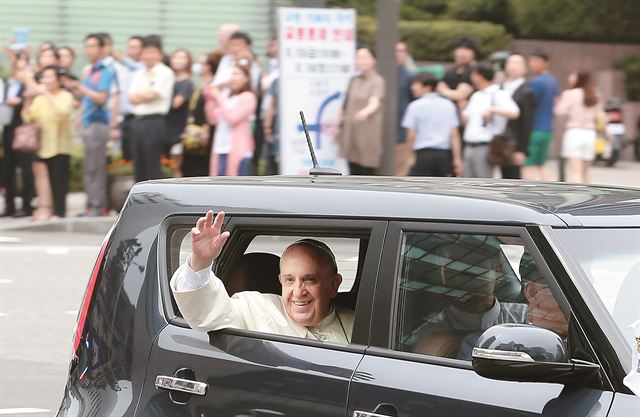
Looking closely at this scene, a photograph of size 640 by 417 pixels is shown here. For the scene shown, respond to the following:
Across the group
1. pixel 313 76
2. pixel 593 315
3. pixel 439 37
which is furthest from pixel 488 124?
pixel 439 37

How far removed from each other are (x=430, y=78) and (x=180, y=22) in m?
5.28

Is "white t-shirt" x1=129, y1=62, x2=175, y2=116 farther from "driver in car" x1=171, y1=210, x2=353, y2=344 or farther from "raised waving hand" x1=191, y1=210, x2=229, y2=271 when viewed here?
"raised waving hand" x1=191, y1=210, x2=229, y2=271

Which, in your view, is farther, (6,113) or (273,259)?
(6,113)

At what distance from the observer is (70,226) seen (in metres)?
16.0

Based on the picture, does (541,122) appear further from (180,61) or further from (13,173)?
(13,173)

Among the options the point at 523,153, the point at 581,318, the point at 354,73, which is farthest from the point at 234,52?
the point at 581,318

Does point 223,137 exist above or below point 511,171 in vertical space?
above

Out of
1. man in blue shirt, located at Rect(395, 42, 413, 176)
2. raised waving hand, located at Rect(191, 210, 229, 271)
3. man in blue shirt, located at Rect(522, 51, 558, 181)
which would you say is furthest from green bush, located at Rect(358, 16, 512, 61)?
raised waving hand, located at Rect(191, 210, 229, 271)

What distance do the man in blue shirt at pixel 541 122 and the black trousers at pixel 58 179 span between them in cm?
509

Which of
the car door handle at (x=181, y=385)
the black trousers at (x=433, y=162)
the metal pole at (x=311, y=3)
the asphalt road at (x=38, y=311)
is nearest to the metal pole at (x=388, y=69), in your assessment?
the metal pole at (x=311, y=3)

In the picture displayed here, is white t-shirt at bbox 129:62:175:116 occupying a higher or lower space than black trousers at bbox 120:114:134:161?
higher

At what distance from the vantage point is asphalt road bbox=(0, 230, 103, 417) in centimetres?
821

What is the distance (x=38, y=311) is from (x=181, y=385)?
6833 mm

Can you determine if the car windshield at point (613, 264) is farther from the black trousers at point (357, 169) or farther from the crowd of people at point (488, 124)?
the black trousers at point (357, 169)
